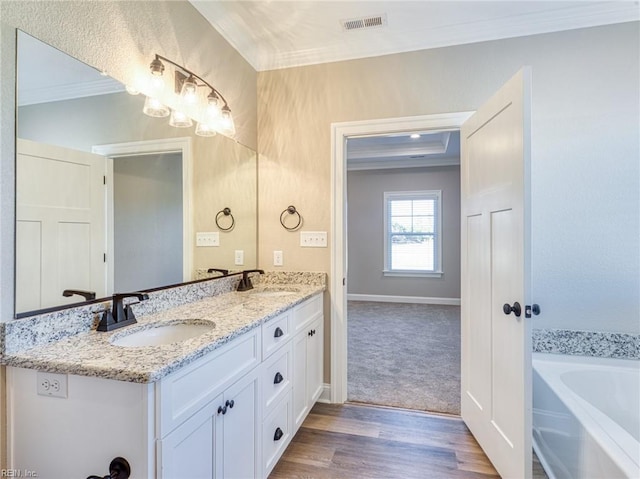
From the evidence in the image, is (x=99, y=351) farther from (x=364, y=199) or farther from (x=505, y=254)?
(x=364, y=199)

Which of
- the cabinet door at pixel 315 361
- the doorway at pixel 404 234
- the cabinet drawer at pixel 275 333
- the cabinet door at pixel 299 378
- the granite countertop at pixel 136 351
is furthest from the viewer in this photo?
the doorway at pixel 404 234

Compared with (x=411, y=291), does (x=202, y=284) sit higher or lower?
higher

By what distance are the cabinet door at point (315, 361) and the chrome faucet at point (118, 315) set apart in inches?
44.9

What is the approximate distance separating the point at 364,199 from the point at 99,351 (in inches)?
224

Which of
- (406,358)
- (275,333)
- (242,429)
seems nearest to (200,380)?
(242,429)

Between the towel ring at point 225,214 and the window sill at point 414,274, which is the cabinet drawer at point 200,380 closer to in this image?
the towel ring at point 225,214

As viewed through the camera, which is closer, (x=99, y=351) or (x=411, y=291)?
(x=99, y=351)

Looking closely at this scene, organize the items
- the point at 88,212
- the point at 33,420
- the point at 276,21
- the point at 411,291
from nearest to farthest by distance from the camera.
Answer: the point at 33,420 < the point at 88,212 < the point at 276,21 < the point at 411,291

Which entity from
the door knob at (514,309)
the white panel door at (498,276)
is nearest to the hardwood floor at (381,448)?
the white panel door at (498,276)

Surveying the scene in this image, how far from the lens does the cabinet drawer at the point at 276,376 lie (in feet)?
5.27

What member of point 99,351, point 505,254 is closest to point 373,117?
point 505,254

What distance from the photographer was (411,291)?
621cm

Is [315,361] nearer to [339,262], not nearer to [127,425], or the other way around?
[339,262]

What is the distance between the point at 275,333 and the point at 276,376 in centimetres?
23
